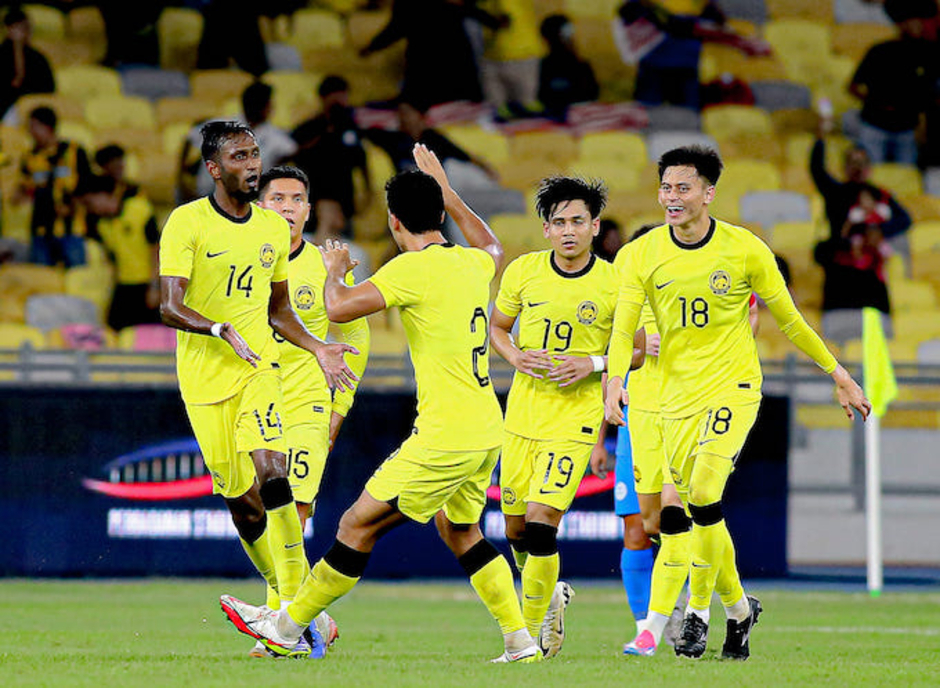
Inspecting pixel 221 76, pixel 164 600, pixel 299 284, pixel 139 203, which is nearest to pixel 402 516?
pixel 299 284

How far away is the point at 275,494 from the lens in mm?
8328

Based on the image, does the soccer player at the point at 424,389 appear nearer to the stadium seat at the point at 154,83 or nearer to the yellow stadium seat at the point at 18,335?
the yellow stadium seat at the point at 18,335

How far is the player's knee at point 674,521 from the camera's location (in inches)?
350

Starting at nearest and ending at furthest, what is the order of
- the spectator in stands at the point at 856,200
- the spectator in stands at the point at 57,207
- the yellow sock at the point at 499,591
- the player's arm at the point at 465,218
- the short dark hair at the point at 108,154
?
the yellow sock at the point at 499,591 < the player's arm at the point at 465,218 < the spectator in stands at the point at 57,207 < the short dark hair at the point at 108,154 < the spectator in stands at the point at 856,200

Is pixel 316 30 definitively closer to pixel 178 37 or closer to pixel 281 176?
pixel 178 37

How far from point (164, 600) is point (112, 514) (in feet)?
4.95

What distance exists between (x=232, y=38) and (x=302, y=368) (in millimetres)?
12166

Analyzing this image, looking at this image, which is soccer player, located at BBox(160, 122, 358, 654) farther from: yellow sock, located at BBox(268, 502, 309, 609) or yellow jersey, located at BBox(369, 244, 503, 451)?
yellow jersey, located at BBox(369, 244, 503, 451)

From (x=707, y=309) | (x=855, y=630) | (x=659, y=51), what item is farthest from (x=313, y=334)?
(x=659, y=51)

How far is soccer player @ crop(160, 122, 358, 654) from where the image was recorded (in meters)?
8.37

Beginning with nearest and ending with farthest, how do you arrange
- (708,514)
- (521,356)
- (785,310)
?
(708,514), (785,310), (521,356)

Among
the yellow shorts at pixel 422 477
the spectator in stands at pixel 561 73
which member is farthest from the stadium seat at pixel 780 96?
the yellow shorts at pixel 422 477

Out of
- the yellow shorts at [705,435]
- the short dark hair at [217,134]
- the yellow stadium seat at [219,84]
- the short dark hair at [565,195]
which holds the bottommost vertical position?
the yellow shorts at [705,435]

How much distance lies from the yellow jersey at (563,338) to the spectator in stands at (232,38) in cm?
1269
